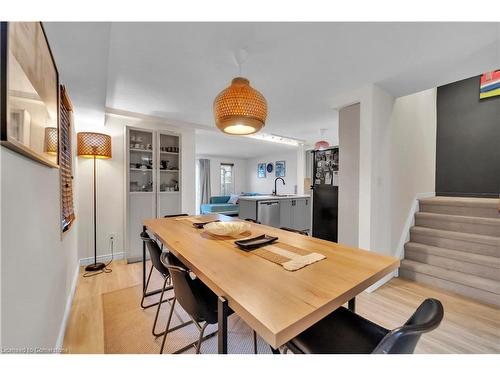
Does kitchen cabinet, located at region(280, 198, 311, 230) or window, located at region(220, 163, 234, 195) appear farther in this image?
window, located at region(220, 163, 234, 195)

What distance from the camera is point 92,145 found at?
111 inches

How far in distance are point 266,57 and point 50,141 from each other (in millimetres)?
1716

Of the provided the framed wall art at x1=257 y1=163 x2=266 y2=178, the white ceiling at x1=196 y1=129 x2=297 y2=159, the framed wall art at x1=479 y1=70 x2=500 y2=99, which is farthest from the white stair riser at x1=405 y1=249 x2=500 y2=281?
the framed wall art at x1=257 y1=163 x2=266 y2=178

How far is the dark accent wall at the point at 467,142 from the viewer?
318 centimetres

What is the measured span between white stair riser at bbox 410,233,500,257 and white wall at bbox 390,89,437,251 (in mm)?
258

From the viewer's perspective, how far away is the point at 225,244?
142 centimetres

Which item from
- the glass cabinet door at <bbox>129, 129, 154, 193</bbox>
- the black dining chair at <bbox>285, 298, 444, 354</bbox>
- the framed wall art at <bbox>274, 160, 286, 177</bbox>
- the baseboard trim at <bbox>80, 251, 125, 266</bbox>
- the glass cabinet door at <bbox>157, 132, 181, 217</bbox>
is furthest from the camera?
the framed wall art at <bbox>274, 160, 286, 177</bbox>

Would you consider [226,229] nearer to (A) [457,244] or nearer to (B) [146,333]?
(B) [146,333]

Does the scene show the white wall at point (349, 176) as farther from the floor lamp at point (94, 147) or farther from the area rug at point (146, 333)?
the floor lamp at point (94, 147)

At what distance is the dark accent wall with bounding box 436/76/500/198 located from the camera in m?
3.18

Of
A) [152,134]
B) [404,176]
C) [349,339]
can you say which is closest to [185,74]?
[152,134]

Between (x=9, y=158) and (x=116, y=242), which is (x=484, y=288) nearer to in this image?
(x=9, y=158)

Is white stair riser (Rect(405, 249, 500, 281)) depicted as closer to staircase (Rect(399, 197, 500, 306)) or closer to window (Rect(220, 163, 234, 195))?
staircase (Rect(399, 197, 500, 306))

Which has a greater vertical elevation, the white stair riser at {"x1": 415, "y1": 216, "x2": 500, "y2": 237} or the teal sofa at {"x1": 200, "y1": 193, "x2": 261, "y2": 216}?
the white stair riser at {"x1": 415, "y1": 216, "x2": 500, "y2": 237}
